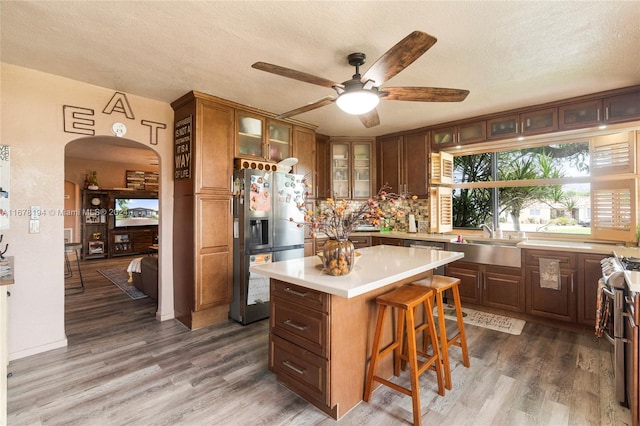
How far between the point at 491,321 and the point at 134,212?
862cm

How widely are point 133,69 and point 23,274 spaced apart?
203 centimetres

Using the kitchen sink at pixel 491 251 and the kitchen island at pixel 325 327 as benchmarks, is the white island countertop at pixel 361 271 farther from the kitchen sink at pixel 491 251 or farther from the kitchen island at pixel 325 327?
the kitchen sink at pixel 491 251

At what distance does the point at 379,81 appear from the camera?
2057 millimetres

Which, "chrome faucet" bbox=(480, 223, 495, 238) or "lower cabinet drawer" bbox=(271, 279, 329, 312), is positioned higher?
"chrome faucet" bbox=(480, 223, 495, 238)

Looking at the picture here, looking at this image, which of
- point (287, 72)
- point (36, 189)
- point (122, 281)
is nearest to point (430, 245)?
point (287, 72)

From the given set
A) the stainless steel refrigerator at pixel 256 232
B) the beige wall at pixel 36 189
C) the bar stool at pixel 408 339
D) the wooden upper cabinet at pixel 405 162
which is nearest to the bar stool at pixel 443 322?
the bar stool at pixel 408 339

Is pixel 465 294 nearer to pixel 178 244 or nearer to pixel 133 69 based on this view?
pixel 178 244

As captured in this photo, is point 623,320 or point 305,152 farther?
point 305,152

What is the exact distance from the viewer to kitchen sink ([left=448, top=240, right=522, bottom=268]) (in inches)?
139

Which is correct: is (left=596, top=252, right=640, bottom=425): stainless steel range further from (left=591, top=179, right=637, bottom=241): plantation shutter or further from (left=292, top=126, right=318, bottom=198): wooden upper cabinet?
(left=292, top=126, right=318, bottom=198): wooden upper cabinet

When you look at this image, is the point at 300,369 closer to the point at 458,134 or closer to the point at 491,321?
the point at 491,321

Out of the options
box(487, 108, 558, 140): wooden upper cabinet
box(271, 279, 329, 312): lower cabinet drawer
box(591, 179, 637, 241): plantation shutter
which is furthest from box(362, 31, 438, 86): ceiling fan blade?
box(591, 179, 637, 241): plantation shutter

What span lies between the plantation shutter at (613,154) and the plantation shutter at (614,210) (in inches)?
5.3

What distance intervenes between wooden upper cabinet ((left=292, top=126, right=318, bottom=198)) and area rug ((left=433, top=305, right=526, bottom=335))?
2539 millimetres
